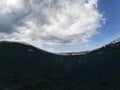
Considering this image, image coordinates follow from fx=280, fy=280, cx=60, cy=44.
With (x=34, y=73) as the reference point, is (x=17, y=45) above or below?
above

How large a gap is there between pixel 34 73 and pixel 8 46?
11.4 meters

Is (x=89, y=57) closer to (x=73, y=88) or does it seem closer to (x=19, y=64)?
(x=73, y=88)

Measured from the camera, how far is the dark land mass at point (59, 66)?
3159 inches

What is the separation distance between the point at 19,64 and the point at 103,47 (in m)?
26.3

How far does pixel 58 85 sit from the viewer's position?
7919cm

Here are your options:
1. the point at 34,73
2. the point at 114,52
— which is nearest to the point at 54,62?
the point at 34,73

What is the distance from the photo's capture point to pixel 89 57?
86125 mm

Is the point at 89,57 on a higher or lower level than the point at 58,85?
higher

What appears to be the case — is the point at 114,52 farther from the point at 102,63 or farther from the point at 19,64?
the point at 19,64

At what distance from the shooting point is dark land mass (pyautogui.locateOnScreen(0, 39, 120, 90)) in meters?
80.2

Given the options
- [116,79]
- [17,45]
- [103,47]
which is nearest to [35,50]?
[17,45]

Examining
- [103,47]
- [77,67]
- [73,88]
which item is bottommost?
[73,88]

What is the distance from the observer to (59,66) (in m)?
87.2

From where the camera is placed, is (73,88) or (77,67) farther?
(77,67)
